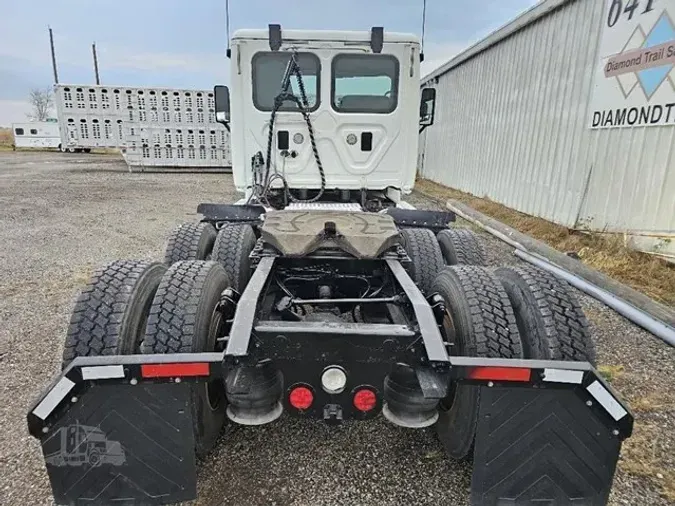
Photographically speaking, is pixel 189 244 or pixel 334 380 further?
pixel 189 244

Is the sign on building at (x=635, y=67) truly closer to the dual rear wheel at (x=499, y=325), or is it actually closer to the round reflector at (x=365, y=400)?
the dual rear wheel at (x=499, y=325)

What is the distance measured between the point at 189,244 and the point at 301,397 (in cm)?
232

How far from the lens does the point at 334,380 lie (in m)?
1.89

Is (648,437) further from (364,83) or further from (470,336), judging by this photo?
(364,83)

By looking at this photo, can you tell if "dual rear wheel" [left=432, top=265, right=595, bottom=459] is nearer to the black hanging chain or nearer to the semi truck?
the semi truck

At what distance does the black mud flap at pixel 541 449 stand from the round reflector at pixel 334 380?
552mm

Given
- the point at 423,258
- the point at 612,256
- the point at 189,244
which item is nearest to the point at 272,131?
the point at 189,244

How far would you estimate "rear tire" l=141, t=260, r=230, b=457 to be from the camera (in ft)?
6.71

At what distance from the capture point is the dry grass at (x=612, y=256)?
504 centimetres

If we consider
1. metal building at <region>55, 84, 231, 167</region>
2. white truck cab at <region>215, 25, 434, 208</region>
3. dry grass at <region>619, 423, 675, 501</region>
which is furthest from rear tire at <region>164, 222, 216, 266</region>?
metal building at <region>55, 84, 231, 167</region>

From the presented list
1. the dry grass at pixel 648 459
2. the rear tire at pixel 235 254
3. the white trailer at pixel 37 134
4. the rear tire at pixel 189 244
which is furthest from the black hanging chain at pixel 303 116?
the white trailer at pixel 37 134

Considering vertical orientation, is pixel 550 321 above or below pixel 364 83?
below

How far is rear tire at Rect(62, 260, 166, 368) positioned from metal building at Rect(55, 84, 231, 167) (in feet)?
59.6

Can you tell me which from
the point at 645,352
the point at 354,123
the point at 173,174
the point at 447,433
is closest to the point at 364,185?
the point at 354,123
